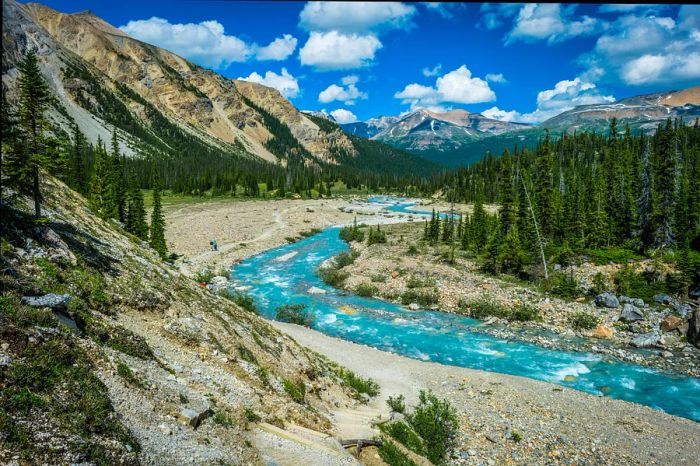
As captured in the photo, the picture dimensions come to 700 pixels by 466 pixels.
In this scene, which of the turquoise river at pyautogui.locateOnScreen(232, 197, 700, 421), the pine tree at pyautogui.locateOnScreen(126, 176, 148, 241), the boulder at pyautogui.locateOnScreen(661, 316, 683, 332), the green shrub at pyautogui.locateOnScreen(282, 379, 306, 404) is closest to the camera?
the green shrub at pyautogui.locateOnScreen(282, 379, 306, 404)

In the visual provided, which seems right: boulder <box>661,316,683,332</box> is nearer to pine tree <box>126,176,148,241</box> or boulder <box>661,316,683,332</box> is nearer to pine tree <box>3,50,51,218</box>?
pine tree <box>3,50,51,218</box>

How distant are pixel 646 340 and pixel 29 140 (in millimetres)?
34862

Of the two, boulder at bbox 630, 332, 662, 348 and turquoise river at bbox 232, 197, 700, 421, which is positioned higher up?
boulder at bbox 630, 332, 662, 348

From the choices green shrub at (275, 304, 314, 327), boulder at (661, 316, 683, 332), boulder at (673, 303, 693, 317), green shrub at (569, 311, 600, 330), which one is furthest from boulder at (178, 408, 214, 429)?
boulder at (673, 303, 693, 317)

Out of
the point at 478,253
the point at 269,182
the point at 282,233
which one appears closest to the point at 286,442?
the point at 478,253

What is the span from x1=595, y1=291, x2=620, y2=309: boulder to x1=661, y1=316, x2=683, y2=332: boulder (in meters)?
4.44

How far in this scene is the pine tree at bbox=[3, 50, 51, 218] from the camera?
1421 cm

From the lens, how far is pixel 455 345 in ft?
91.7

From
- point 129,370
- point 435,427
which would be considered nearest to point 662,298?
point 435,427

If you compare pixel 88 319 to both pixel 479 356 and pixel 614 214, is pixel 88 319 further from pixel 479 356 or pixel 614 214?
pixel 614 214

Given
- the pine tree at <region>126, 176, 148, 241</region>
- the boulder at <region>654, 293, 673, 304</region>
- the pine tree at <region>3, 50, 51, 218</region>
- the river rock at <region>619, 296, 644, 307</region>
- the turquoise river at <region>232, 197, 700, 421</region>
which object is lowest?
the turquoise river at <region>232, 197, 700, 421</region>

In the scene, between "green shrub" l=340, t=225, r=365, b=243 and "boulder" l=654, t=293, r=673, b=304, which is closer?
"boulder" l=654, t=293, r=673, b=304

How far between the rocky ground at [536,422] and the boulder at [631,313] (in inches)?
499

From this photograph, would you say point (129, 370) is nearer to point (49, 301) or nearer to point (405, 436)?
point (49, 301)
